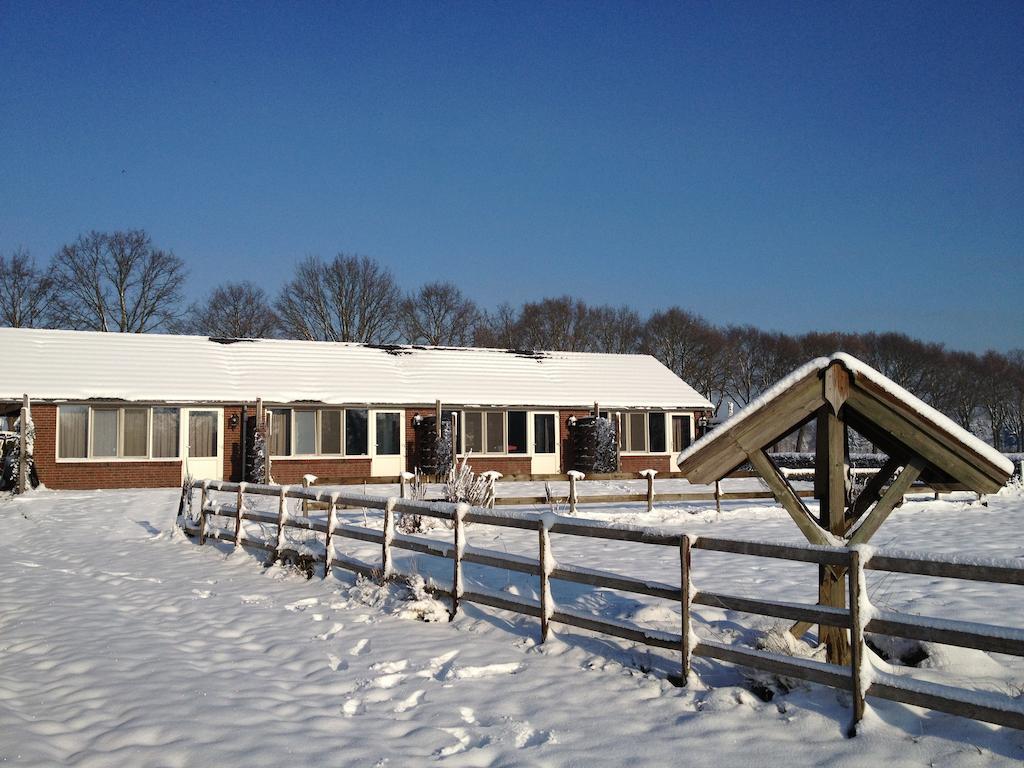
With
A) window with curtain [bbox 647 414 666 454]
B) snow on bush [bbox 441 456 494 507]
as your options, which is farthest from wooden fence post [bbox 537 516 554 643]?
window with curtain [bbox 647 414 666 454]

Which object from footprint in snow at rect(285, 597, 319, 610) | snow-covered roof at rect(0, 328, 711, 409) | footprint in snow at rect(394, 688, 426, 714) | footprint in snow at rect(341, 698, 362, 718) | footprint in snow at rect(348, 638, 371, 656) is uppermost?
snow-covered roof at rect(0, 328, 711, 409)

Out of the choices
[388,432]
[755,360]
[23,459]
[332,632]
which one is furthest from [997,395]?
[332,632]

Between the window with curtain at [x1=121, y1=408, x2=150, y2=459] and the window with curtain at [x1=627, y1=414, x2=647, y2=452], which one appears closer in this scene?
the window with curtain at [x1=121, y1=408, x2=150, y2=459]

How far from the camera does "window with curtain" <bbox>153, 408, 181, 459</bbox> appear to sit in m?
26.3

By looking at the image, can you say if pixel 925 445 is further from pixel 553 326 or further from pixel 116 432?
pixel 553 326

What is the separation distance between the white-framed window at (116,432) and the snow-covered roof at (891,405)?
22667 millimetres

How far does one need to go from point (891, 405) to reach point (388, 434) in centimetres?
2390

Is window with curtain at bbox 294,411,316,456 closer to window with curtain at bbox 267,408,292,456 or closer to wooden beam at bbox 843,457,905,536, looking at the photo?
window with curtain at bbox 267,408,292,456

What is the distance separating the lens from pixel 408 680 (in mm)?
7098

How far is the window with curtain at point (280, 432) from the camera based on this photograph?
27844 mm

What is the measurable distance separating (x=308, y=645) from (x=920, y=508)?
644 inches

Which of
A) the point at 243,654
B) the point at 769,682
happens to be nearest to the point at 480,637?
the point at 243,654

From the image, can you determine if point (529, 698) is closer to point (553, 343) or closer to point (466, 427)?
point (466, 427)

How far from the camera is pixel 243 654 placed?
26.1 ft
